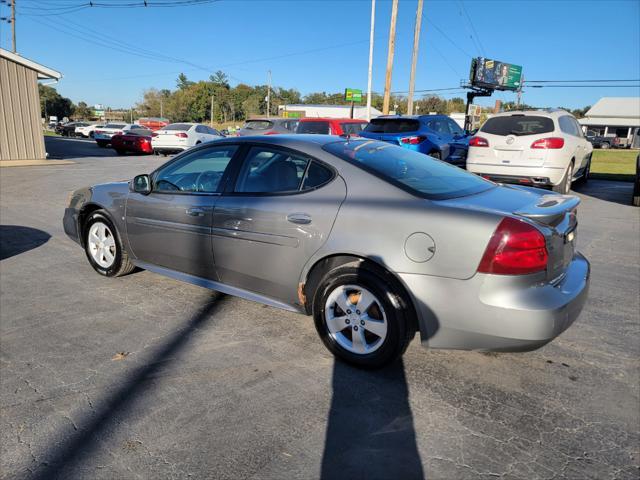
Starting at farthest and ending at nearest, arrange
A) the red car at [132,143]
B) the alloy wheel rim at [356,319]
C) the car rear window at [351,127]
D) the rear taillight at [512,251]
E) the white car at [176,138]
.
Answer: the red car at [132,143], the white car at [176,138], the car rear window at [351,127], the alloy wheel rim at [356,319], the rear taillight at [512,251]

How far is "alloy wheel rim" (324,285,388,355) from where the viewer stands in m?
2.92

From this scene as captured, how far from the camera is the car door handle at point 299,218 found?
3131 mm

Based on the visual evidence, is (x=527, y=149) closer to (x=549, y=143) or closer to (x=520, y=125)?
(x=549, y=143)

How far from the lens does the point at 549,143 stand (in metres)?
8.57

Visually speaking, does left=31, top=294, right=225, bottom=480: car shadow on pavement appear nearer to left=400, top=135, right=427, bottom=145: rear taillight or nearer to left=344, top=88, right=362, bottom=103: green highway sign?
left=400, top=135, right=427, bottom=145: rear taillight

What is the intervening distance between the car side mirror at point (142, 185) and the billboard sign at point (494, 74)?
126ft

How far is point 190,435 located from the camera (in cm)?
239

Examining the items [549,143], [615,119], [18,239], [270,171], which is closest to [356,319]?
[270,171]

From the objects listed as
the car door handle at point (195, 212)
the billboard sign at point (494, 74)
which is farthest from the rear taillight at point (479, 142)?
the billboard sign at point (494, 74)

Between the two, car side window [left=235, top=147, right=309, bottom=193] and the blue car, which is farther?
the blue car

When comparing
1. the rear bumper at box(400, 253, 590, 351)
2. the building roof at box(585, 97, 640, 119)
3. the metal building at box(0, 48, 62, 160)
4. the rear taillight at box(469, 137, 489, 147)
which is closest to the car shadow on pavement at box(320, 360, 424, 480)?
the rear bumper at box(400, 253, 590, 351)

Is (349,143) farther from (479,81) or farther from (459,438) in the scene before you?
(479,81)

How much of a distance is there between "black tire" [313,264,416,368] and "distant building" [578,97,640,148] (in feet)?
245

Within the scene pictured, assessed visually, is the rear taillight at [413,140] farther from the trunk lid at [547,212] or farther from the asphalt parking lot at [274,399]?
the trunk lid at [547,212]
